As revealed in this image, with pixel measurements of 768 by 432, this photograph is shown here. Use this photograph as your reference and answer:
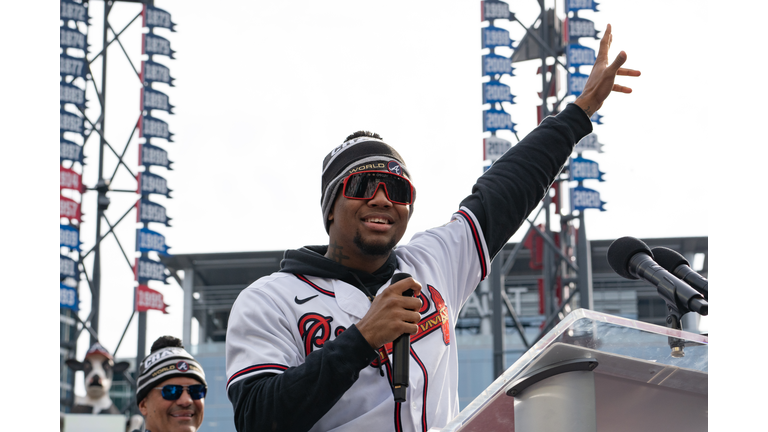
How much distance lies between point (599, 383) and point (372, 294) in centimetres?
88

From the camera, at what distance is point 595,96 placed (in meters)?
2.63

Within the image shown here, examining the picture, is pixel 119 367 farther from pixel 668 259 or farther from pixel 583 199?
pixel 668 259

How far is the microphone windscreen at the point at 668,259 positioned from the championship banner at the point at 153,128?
13.1 metres

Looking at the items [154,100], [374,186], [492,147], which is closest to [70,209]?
[154,100]

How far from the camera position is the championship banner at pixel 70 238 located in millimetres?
13188

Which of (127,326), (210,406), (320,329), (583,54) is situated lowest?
(210,406)

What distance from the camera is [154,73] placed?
569 inches

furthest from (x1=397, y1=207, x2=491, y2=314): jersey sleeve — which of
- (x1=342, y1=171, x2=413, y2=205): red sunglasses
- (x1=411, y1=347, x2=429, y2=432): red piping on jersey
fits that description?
(x1=411, y1=347, x2=429, y2=432): red piping on jersey

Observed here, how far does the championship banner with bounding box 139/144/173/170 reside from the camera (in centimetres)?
1396

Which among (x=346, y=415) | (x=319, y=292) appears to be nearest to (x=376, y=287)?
(x=319, y=292)

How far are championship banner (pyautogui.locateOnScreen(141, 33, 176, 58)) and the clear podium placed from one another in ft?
46.5

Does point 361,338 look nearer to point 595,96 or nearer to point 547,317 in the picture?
point 595,96

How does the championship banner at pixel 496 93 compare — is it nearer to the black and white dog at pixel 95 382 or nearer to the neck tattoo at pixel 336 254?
the black and white dog at pixel 95 382

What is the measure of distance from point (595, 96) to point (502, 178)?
0.41 meters
